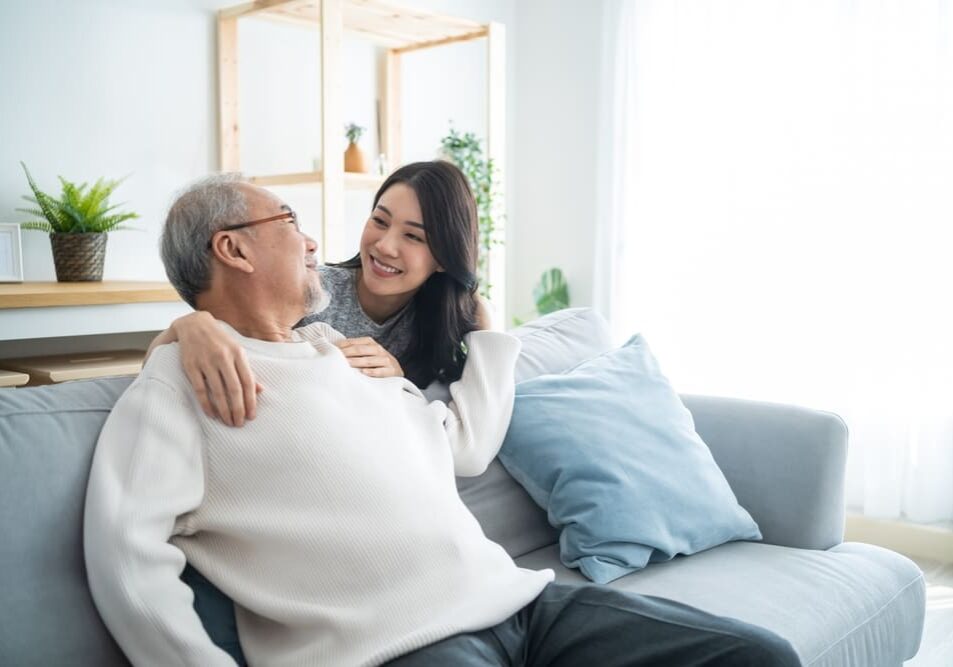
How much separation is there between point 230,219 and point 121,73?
214 centimetres

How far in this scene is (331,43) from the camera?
10.8 feet

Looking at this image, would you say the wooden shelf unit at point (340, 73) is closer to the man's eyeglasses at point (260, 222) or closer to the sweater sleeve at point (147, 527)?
the man's eyeglasses at point (260, 222)

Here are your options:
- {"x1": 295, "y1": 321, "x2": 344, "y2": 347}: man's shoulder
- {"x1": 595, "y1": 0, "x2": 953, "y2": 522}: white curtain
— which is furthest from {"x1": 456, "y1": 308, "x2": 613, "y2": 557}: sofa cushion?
{"x1": 595, "y1": 0, "x2": 953, "y2": 522}: white curtain

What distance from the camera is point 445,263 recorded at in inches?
79.1

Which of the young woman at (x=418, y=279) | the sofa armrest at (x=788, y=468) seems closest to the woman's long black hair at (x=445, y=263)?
the young woman at (x=418, y=279)

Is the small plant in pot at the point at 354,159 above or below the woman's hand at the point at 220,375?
above

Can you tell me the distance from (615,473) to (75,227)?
80.5 inches

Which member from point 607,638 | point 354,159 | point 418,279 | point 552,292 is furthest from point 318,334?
point 552,292

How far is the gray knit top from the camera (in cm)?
205

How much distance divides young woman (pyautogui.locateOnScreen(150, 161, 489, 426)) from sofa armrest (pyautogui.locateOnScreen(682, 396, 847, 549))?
0.62 metres

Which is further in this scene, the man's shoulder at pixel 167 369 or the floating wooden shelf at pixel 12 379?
the floating wooden shelf at pixel 12 379

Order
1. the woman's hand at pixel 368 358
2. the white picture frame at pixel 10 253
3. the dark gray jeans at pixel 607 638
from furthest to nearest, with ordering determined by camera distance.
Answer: the white picture frame at pixel 10 253 → the woman's hand at pixel 368 358 → the dark gray jeans at pixel 607 638

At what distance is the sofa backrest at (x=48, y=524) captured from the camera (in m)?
1.15

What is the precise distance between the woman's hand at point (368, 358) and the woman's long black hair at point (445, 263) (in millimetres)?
290
